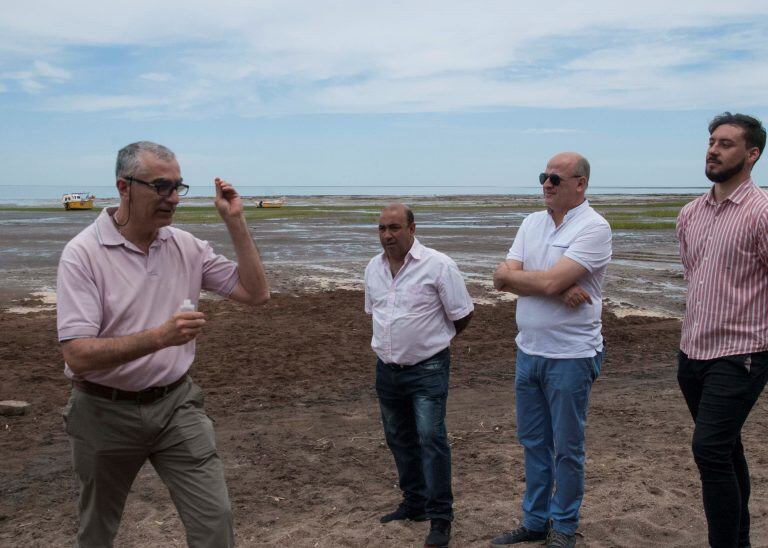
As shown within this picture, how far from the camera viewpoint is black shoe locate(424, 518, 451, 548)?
5.02m

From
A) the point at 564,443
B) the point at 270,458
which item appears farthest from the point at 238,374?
the point at 564,443

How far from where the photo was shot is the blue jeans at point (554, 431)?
15.8 ft

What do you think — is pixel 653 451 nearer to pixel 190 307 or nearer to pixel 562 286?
pixel 562 286

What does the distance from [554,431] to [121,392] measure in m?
2.46

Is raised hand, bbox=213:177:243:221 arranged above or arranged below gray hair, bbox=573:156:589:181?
below

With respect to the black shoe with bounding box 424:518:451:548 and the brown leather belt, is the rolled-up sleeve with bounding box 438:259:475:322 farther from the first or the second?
the brown leather belt

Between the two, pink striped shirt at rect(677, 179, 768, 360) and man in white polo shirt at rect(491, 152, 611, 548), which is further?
man in white polo shirt at rect(491, 152, 611, 548)

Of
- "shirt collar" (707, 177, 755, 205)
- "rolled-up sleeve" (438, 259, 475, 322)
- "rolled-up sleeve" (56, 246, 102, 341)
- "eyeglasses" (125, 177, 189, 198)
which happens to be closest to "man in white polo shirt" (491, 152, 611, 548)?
"rolled-up sleeve" (438, 259, 475, 322)

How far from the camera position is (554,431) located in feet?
16.1

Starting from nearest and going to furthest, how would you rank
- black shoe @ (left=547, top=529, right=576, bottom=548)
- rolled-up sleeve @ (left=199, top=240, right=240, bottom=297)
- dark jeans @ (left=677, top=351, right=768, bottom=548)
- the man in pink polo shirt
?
the man in pink polo shirt
rolled-up sleeve @ (left=199, top=240, right=240, bottom=297)
dark jeans @ (left=677, top=351, right=768, bottom=548)
black shoe @ (left=547, top=529, right=576, bottom=548)

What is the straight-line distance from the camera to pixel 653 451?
6.77 metres

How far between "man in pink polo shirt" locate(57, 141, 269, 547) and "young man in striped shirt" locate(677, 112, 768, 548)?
2.41 metres

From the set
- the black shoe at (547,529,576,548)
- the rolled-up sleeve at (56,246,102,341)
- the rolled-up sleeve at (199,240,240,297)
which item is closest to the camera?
the rolled-up sleeve at (56,246,102,341)

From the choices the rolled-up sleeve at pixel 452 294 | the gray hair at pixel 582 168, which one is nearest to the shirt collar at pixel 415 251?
the rolled-up sleeve at pixel 452 294
